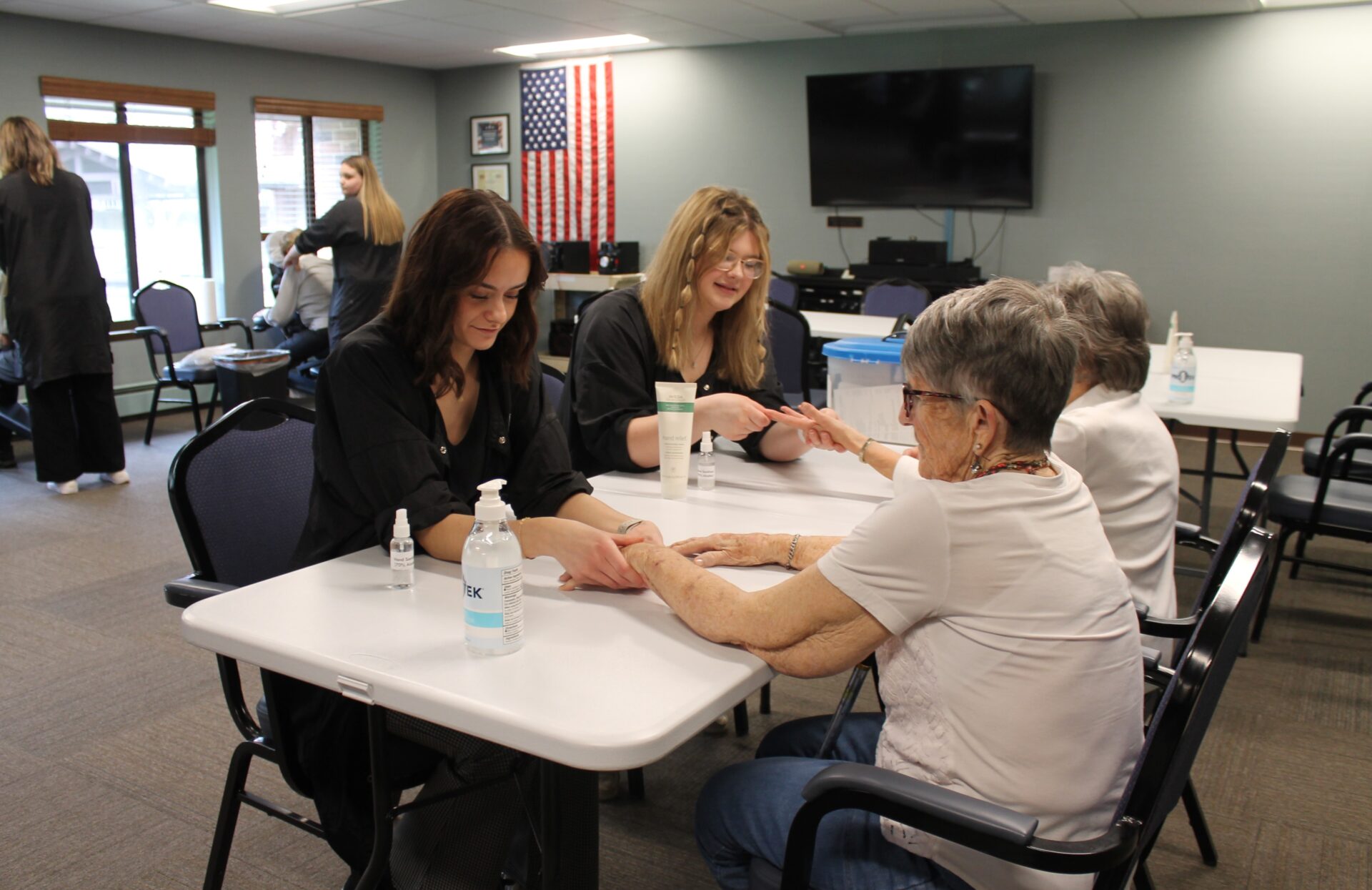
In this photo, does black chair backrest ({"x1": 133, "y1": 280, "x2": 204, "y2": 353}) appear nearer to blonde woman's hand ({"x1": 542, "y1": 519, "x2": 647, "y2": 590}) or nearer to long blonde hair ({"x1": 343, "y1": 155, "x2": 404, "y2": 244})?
long blonde hair ({"x1": 343, "y1": 155, "x2": 404, "y2": 244})

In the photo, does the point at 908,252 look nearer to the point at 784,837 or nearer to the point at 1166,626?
the point at 1166,626

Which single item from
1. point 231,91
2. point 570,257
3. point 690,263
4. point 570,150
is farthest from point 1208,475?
point 231,91

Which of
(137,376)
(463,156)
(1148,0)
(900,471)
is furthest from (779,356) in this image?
(463,156)

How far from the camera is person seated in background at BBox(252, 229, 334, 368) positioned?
6.53 m

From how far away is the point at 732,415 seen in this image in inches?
91.7

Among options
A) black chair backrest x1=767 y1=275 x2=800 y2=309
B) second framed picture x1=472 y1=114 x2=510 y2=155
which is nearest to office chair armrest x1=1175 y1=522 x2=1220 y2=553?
black chair backrest x1=767 y1=275 x2=800 y2=309

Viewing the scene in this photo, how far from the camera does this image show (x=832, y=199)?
7.91 metres

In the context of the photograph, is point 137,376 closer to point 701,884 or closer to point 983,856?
point 701,884

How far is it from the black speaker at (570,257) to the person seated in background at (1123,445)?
702 centimetres

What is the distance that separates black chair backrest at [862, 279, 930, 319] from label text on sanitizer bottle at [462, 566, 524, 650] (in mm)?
4318

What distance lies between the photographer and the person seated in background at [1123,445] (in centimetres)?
206

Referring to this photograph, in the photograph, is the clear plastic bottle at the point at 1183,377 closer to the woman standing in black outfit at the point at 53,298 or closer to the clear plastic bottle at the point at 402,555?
the clear plastic bottle at the point at 402,555

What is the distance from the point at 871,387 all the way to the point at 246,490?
1.52 meters

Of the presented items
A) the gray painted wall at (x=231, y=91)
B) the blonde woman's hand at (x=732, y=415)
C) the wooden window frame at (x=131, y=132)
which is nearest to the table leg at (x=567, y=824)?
the blonde woman's hand at (x=732, y=415)
